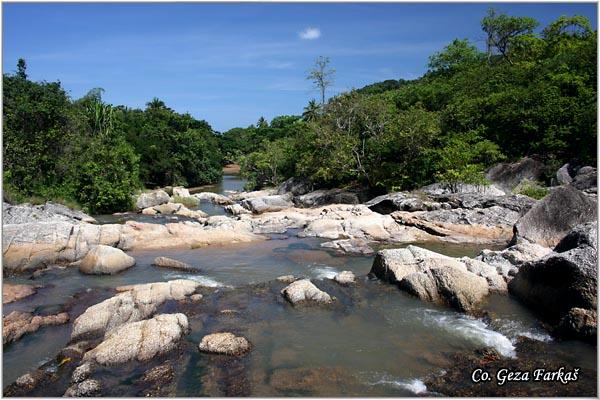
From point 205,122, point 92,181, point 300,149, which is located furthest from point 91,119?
point 205,122

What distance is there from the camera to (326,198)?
1423 inches

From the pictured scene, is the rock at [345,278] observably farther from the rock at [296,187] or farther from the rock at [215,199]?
the rock at [215,199]

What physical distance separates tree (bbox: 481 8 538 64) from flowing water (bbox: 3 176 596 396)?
53.0 meters

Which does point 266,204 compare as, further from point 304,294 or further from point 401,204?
point 304,294

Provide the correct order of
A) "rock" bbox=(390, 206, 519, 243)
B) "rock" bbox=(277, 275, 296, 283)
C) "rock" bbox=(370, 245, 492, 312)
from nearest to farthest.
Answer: "rock" bbox=(370, 245, 492, 312)
"rock" bbox=(277, 275, 296, 283)
"rock" bbox=(390, 206, 519, 243)

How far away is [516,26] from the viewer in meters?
58.0

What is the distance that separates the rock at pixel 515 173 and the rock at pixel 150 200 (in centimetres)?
2509

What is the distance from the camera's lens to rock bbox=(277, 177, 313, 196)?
40.6 m

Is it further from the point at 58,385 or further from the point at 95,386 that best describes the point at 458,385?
the point at 58,385

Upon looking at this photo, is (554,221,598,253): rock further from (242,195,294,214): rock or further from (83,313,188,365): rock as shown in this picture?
(242,195,294,214): rock

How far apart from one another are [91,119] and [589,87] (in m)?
45.8

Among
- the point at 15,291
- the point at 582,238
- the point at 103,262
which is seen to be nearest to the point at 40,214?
the point at 103,262

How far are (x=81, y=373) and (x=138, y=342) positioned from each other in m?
1.19

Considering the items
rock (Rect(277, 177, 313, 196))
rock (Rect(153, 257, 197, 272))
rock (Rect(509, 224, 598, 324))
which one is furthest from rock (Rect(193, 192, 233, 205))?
rock (Rect(509, 224, 598, 324))
